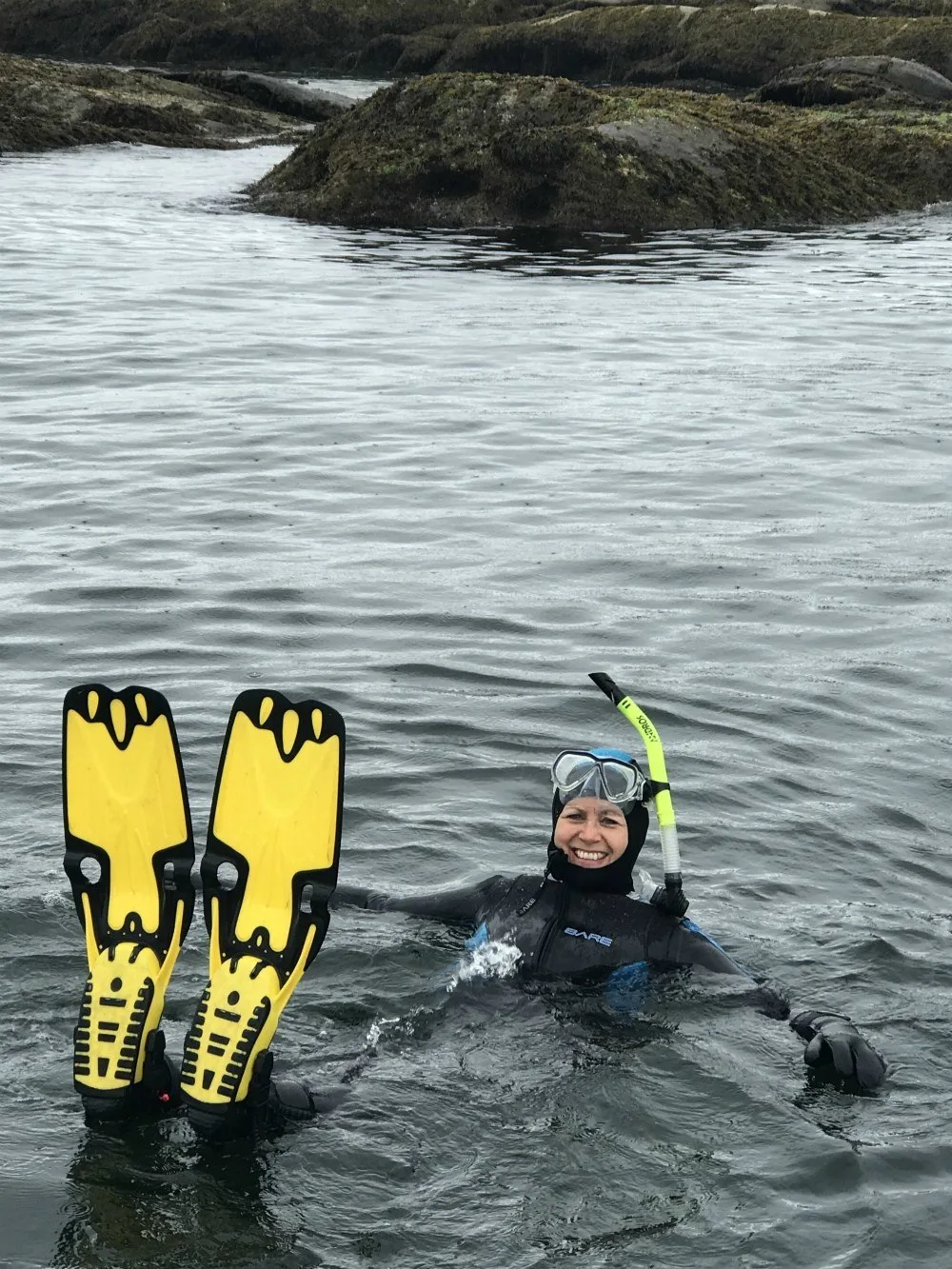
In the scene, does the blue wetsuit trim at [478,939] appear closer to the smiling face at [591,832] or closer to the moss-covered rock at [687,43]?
the smiling face at [591,832]

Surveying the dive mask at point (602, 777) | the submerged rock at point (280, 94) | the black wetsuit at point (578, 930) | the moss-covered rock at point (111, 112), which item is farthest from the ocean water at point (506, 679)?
the submerged rock at point (280, 94)

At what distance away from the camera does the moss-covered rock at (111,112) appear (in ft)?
104

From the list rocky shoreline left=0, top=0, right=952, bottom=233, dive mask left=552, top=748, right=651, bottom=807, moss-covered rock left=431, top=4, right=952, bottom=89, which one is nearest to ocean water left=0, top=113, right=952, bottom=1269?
dive mask left=552, top=748, right=651, bottom=807

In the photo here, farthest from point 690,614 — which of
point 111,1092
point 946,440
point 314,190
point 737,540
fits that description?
point 314,190

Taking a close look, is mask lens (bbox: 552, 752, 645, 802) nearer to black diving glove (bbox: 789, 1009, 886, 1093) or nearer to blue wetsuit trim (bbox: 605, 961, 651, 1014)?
blue wetsuit trim (bbox: 605, 961, 651, 1014)

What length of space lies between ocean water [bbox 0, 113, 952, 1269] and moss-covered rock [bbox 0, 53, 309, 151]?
1291 cm

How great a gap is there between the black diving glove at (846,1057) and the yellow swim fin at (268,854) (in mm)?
1572

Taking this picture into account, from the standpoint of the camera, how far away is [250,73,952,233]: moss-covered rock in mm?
22516

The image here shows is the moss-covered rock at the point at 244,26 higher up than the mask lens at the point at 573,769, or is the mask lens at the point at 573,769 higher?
the moss-covered rock at the point at 244,26

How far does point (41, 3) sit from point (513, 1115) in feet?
212

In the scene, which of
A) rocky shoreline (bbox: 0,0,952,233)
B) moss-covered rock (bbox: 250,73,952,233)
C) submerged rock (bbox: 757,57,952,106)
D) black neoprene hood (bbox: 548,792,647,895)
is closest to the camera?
black neoprene hood (bbox: 548,792,647,895)

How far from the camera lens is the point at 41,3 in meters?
62.3

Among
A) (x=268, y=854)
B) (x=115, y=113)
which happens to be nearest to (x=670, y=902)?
(x=268, y=854)

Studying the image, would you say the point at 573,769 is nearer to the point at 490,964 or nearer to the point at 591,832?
the point at 591,832
